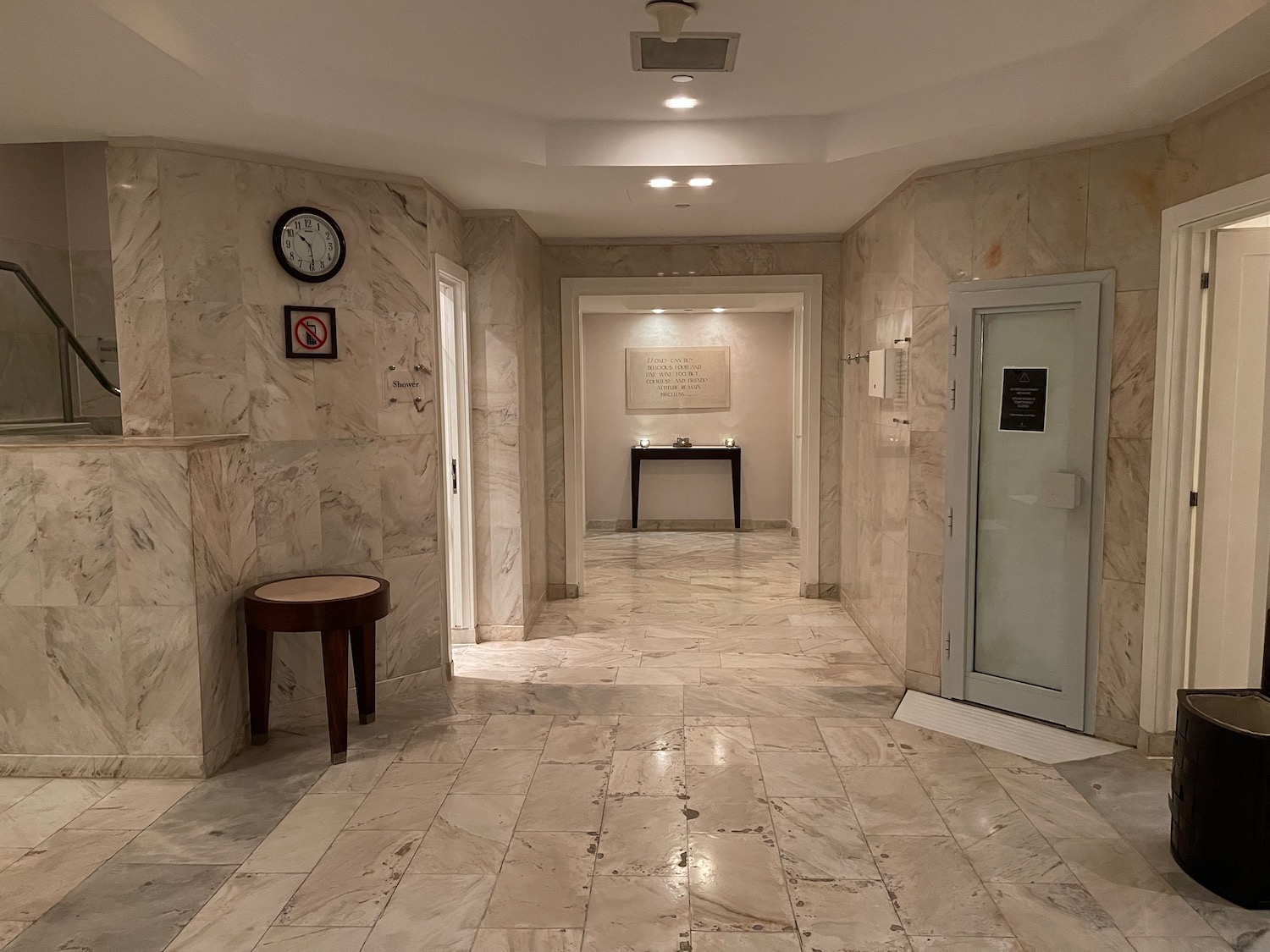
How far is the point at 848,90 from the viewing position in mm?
3725

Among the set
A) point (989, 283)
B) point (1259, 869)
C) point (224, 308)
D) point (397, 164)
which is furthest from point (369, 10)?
point (1259, 869)

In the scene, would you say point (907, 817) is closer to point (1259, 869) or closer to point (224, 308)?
point (1259, 869)

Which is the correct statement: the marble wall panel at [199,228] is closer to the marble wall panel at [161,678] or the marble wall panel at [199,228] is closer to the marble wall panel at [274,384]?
the marble wall panel at [274,384]

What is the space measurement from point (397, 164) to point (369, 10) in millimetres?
1336

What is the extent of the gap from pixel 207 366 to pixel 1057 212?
3.74 m

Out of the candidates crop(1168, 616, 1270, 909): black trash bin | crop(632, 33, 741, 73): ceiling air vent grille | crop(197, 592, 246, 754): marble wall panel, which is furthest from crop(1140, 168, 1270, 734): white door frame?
crop(197, 592, 246, 754): marble wall panel

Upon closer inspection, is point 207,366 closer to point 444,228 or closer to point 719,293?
point 444,228

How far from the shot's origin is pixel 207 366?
393cm

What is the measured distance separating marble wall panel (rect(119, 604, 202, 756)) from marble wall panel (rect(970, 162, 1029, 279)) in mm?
3715

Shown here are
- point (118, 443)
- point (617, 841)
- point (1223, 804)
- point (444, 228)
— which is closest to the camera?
point (1223, 804)

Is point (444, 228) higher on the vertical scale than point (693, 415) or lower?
higher

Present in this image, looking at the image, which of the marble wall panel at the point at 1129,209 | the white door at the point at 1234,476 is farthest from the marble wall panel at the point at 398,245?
the white door at the point at 1234,476

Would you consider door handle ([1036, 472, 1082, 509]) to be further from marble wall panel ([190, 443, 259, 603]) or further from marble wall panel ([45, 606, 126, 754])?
marble wall panel ([45, 606, 126, 754])

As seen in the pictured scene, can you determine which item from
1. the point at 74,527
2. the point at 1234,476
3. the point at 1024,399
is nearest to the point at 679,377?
the point at 1024,399
